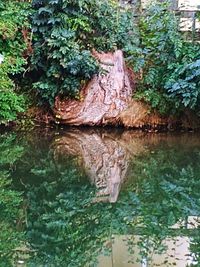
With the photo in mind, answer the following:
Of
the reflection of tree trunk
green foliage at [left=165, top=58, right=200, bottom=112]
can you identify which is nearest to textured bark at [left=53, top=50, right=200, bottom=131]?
the reflection of tree trunk

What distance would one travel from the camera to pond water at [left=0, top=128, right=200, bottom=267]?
277cm

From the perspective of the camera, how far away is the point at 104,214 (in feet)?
11.6

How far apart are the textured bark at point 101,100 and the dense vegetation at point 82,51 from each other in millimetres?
157

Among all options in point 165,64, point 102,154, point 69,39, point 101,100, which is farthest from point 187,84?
point 102,154

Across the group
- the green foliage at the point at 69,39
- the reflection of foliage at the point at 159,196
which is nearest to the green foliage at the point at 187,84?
the green foliage at the point at 69,39

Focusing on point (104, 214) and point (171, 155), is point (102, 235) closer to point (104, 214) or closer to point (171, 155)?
point (104, 214)

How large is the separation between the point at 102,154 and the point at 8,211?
2.48 metres

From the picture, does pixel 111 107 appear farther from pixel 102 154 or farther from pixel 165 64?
pixel 102 154

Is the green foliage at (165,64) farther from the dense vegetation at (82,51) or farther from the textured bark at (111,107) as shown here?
the textured bark at (111,107)

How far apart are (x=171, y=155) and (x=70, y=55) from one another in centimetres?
237

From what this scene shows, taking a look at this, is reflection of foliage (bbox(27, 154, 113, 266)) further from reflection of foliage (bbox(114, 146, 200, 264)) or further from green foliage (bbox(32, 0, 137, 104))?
green foliage (bbox(32, 0, 137, 104))

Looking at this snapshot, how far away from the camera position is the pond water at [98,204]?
9.09 ft

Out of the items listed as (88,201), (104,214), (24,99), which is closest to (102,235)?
(104,214)

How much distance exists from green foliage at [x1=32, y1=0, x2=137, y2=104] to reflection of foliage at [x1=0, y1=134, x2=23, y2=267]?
2.14 meters
